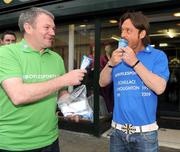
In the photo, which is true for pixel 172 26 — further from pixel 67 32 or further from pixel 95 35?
pixel 67 32

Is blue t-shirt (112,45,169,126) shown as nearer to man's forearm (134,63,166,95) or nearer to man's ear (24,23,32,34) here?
man's forearm (134,63,166,95)

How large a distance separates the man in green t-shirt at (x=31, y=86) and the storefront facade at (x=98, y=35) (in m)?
3.34

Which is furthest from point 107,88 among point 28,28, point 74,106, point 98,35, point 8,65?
point 8,65

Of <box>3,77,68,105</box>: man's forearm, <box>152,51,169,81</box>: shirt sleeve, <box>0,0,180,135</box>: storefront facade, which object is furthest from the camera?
<box>0,0,180,135</box>: storefront facade

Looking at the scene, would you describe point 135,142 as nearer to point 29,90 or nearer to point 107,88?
point 29,90

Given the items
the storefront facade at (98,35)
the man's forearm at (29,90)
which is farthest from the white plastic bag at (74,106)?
the storefront facade at (98,35)

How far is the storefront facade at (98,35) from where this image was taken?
6.20 meters

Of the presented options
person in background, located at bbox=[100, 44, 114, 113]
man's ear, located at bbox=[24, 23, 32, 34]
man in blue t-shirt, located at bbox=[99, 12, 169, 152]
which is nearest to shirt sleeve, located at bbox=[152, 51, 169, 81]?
man in blue t-shirt, located at bbox=[99, 12, 169, 152]

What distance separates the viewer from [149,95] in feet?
9.02

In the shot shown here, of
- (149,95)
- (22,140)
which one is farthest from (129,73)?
(22,140)

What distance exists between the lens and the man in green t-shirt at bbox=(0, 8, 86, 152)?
2.48m

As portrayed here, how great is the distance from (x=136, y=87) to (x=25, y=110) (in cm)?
91

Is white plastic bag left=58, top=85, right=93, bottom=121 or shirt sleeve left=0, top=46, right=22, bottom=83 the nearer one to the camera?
shirt sleeve left=0, top=46, right=22, bottom=83

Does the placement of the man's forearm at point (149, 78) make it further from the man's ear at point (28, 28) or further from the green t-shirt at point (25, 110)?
the man's ear at point (28, 28)
